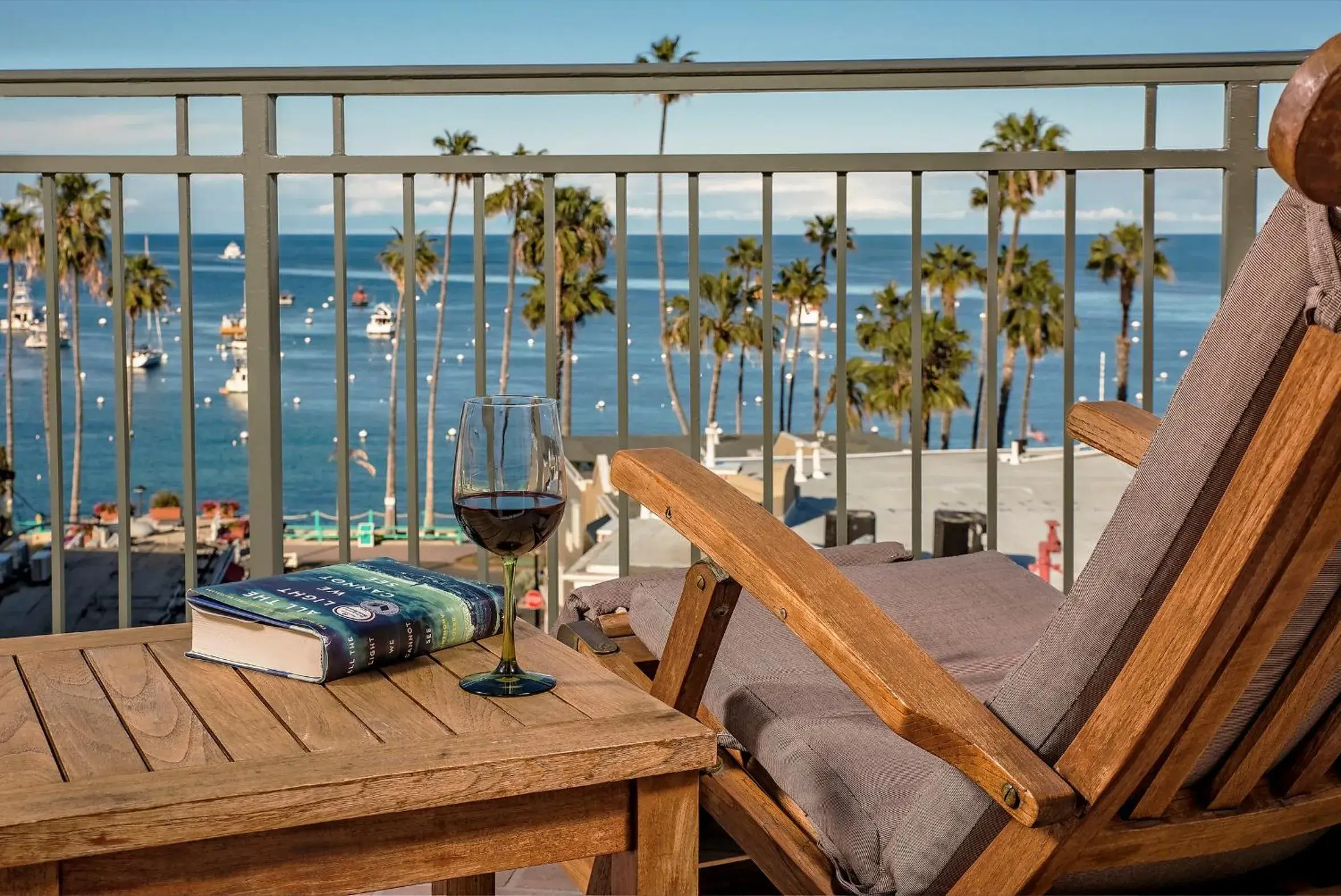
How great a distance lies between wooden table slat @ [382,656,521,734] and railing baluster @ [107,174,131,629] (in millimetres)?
1321

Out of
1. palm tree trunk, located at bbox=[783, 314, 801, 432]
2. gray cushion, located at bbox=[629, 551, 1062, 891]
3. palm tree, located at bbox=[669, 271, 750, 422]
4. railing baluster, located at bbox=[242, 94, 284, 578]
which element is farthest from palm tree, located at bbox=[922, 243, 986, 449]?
gray cushion, located at bbox=[629, 551, 1062, 891]

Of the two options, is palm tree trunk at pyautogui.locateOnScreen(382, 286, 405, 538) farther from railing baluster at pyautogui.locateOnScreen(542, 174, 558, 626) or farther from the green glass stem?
the green glass stem

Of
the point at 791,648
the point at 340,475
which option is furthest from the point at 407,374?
the point at 791,648

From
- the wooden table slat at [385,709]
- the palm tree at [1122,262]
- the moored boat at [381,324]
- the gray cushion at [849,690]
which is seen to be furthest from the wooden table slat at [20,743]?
the moored boat at [381,324]

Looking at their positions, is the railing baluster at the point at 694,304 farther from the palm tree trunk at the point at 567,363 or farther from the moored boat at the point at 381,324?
the moored boat at the point at 381,324

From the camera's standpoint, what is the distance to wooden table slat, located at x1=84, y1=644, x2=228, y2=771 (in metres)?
0.93

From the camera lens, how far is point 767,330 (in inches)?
88.4

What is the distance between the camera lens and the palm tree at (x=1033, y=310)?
36.6 m

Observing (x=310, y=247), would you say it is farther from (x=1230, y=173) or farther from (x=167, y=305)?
(x=1230, y=173)

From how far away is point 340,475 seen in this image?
92.1 inches

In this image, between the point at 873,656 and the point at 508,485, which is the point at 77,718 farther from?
the point at 873,656

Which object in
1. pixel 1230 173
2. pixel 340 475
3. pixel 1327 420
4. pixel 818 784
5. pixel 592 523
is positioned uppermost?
pixel 1230 173

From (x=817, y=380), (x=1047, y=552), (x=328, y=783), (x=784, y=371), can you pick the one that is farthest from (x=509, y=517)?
(x=817, y=380)

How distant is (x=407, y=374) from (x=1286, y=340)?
1.62 metres
